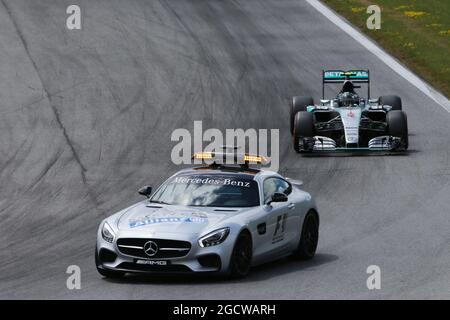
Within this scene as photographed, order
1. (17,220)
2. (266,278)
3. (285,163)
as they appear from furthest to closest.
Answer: (285,163) < (17,220) < (266,278)

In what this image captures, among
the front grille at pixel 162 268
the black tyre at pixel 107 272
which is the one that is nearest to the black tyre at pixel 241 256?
the front grille at pixel 162 268

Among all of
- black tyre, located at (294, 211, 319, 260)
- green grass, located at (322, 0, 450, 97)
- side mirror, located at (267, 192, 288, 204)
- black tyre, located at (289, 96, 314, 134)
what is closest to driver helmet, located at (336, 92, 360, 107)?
black tyre, located at (289, 96, 314, 134)

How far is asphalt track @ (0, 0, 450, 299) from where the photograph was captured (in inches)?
592

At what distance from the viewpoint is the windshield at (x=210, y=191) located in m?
15.6

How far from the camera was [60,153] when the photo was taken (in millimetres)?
25297

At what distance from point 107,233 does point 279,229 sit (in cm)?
236

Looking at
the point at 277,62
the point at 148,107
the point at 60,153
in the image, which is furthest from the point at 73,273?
the point at 277,62

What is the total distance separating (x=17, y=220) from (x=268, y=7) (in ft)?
75.5

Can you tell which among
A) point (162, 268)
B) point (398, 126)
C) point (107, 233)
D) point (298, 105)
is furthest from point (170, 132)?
point (162, 268)

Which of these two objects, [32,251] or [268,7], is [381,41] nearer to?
[268,7]

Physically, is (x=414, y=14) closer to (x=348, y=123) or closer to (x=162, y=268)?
(x=348, y=123)

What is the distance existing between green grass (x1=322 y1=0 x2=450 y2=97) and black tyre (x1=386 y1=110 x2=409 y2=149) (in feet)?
23.1

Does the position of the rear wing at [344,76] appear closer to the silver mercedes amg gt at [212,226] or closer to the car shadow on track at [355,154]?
the car shadow on track at [355,154]

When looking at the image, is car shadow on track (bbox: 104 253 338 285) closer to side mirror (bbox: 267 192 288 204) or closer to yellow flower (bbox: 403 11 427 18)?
side mirror (bbox: 267 192 288 204)
